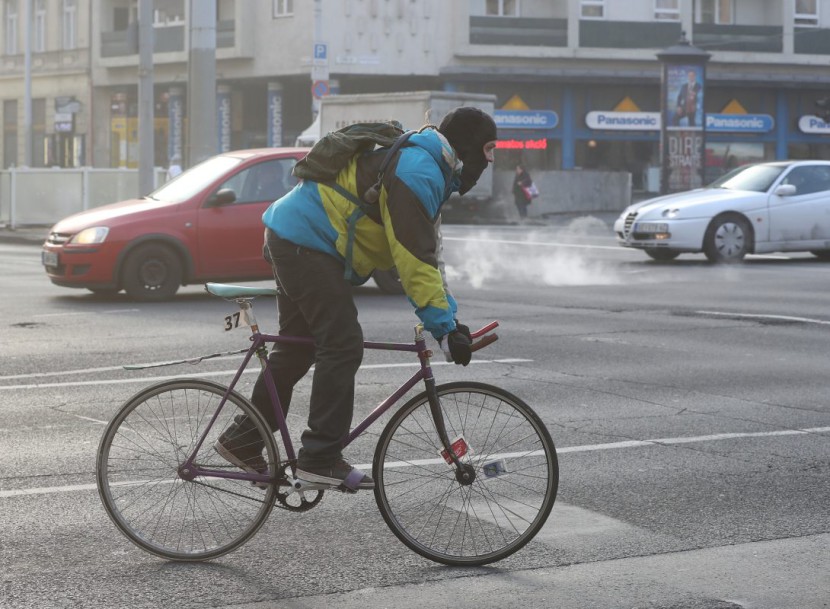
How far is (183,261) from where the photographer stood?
1532 centimetres

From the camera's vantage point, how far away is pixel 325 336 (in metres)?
5.14

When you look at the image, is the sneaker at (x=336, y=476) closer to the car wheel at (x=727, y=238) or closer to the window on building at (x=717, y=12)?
the car wheel at (x=727, y=238)

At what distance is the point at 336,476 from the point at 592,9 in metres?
43.8

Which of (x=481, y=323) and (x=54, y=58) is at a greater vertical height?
(x=54, y=58)

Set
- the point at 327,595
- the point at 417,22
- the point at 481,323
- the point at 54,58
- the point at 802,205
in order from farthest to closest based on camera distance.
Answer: the point at 54,58, the point at 417,22, the point at 802,205, the point at 481,323, the point at 327,595

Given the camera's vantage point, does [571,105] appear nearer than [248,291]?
No

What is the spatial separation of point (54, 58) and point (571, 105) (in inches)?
802

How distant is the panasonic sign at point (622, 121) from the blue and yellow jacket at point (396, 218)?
1693 inches

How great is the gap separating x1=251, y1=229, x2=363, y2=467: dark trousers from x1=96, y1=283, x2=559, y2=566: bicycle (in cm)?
8

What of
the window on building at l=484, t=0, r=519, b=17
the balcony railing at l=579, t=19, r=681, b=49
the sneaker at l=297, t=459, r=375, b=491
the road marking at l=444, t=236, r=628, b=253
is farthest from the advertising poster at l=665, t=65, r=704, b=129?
the sneaker at l=297, t=459, r=375, b=491

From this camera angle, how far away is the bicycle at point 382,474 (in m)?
5.22

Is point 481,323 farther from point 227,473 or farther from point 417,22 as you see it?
point 417,22

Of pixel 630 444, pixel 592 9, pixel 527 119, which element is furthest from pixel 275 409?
pixel 592 9

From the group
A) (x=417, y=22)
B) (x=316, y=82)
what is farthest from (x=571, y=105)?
(x=316, y=82)
